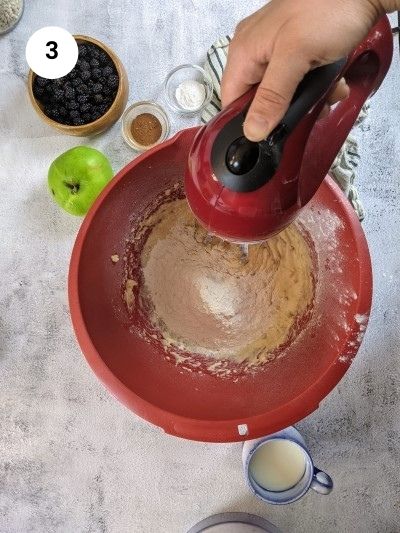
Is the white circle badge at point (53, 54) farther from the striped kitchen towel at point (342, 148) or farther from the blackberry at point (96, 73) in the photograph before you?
the striped kitchen towel at point (342, 148)

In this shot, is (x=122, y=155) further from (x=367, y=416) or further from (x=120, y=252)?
(x=367, y=416)

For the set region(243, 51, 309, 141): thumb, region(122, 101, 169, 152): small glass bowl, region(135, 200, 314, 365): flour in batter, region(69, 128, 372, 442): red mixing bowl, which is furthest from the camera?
region(122, 101, 169, 152): small glass bowl

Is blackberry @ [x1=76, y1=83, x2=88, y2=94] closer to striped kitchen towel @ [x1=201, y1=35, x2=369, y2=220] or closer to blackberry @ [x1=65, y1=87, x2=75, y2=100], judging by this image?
blackberry @ [x1=65, y1=87, x2=75, y2=100]

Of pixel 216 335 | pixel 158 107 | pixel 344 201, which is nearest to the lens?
pixel 344 201

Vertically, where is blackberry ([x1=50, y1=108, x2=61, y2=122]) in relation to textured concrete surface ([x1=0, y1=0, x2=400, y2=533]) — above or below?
above

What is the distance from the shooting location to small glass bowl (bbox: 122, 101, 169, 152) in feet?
3.52

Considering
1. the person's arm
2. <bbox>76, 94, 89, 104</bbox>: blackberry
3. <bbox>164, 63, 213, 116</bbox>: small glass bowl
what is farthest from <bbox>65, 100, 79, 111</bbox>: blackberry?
the person's arm

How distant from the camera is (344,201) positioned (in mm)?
879

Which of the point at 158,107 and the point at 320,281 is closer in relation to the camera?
the point at 320,281

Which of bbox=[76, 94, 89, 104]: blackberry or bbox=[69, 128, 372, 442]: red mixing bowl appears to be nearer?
bbox=[69, 128, 372, 442]: red mixing bowl

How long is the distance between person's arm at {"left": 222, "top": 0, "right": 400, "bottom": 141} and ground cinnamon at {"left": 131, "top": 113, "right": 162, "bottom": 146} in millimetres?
378

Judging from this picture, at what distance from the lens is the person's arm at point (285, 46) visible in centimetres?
60

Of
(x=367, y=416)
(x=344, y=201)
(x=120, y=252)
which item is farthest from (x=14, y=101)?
(x=367, y=416)

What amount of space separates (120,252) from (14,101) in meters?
0.36
